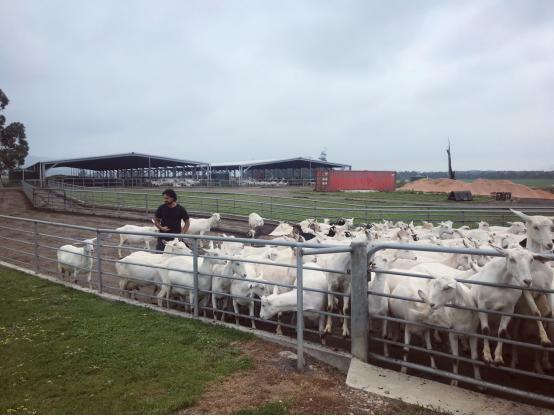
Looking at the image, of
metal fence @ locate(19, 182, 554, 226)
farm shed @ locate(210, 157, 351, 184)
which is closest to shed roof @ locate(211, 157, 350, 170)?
farm shed @ locate(210, 157, 351, 184)

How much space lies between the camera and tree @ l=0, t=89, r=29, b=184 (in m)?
55.4

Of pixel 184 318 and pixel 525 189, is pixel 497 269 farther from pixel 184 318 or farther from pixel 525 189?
pixel 525 189

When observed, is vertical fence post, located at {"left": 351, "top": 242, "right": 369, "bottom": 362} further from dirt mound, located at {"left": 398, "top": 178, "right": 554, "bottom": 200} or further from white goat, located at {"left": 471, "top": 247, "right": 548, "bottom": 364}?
dirt mound, located at {"left": 398, "top": 178, "right": 554, "bottom": 200}

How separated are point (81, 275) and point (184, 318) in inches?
211

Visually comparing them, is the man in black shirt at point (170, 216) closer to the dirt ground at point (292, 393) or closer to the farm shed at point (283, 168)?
the dirt ground at point (292, 393)

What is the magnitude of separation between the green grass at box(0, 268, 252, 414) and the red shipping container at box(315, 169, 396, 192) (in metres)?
40.4

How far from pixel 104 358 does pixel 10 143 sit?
6069cm

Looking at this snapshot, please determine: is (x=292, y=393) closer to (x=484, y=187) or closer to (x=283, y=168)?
(x=484, y=187)

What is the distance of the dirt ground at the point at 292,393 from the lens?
14.1 feet

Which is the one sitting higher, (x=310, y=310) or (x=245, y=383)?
(x=310, y=310)

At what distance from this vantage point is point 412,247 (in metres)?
4.59

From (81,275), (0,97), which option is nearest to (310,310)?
(81,275)

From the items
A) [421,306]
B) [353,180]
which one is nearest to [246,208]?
[421,306]

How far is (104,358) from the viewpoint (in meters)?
5.57
